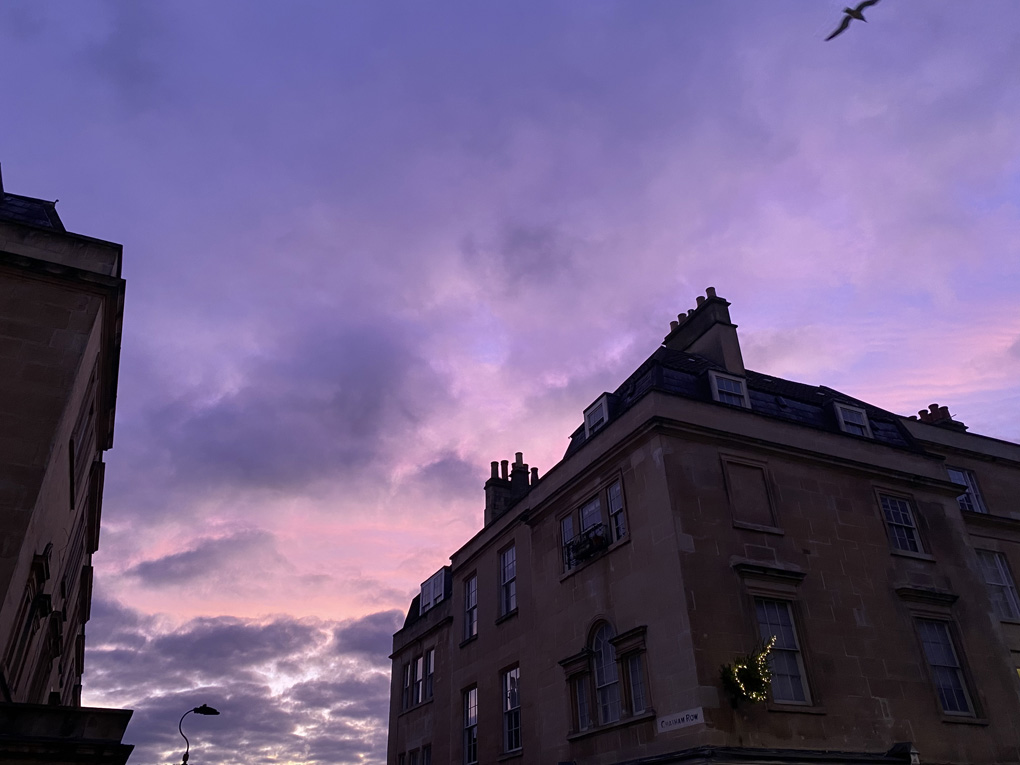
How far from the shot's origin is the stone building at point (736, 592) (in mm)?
16781

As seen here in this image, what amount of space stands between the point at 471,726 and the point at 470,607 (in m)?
4.27

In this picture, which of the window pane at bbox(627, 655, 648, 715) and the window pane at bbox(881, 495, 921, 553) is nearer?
the window pane at bbox(627, 655, 648, 715)

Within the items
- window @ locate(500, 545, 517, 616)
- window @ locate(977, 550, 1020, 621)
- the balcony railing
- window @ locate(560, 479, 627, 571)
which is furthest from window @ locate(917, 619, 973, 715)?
window @ locate(500, 545, 517, 616)

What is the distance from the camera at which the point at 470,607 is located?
28453 mm

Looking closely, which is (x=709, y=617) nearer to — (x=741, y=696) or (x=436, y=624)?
(x=741, y=696)

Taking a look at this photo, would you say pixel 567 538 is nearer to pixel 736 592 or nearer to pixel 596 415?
pixel 596 415

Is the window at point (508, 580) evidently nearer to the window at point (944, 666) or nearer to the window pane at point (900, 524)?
the window pane at point (900, 524)

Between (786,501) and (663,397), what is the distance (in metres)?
4.55

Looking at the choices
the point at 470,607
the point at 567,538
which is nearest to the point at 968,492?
the point at 567,538

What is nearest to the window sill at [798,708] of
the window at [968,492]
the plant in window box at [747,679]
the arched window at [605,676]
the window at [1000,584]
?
the plant in window box at [747,679]

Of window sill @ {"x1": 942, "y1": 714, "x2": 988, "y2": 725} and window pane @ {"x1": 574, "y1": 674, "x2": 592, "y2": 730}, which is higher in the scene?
window pane @ {"x1": 574, "y1": 674, "x2": 592, "y2": 730}

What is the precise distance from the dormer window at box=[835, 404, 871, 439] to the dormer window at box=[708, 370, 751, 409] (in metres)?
3.76

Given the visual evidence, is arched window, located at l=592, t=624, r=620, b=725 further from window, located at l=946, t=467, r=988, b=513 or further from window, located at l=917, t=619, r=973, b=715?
window, located at l=946, t=467, r=988, b=513

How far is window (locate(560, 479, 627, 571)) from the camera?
2008cm
